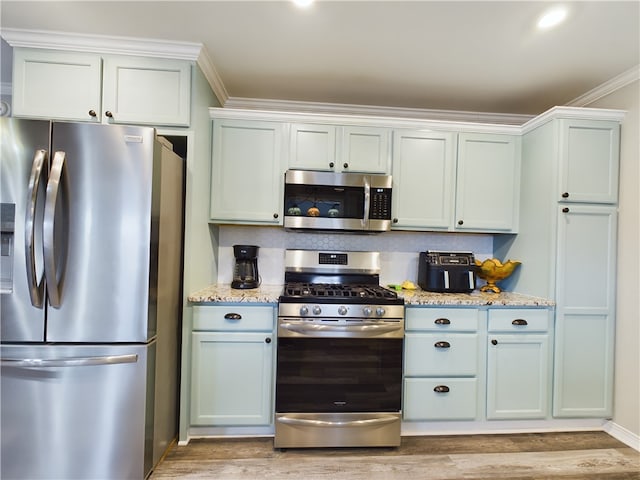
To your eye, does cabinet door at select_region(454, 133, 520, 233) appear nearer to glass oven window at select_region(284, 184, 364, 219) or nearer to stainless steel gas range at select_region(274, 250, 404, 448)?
glass oven window at select_region(284, 184, 364, 219)

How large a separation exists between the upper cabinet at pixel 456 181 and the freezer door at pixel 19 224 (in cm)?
217

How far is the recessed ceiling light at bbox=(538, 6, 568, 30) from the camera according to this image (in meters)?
1.60

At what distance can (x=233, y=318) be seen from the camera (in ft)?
6.56

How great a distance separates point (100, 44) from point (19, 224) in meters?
1.21

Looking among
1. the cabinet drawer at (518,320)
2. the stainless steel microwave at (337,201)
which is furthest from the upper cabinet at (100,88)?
the cabinet drawer at (518,320)

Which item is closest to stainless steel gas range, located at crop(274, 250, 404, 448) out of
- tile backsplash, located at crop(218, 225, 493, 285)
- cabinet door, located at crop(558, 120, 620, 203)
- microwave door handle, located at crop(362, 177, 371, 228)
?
microwave door handle, located at crop(362, 177, 371, 228)

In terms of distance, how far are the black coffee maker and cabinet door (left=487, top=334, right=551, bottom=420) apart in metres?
1.78

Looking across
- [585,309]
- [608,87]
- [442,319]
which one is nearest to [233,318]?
[442,319]

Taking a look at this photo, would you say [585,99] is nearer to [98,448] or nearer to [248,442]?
[248,442]

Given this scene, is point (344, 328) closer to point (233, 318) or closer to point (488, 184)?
point (233, 318)

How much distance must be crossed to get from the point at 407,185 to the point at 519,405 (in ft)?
5.77

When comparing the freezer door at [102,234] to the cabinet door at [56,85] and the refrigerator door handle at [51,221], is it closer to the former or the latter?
the refrigerator door handle at [51,221]

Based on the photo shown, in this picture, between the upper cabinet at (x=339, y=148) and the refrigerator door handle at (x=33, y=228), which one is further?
the upper cabinet at (x=339, y=148)

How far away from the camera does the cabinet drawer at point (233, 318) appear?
1.99 metres
